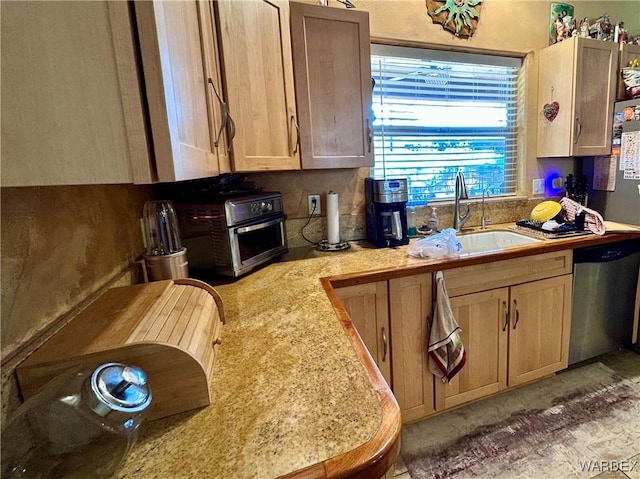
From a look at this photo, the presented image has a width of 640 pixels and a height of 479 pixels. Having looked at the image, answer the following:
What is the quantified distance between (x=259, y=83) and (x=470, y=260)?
51.2 inches

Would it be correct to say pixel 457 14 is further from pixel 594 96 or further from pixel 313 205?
pixel 313 205

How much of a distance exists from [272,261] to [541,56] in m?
2.42

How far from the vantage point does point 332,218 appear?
1889 mm

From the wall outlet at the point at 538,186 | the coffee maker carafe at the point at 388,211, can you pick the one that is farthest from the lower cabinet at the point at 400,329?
the wall outlet at the point at 538,186

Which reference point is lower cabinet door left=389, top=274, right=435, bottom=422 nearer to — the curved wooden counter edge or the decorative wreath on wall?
the curved wooden counter edge

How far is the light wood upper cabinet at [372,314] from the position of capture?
4.85ft

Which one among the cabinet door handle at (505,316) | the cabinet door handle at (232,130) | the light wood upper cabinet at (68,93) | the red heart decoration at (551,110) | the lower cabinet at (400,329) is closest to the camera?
the light wood upper cabinet at (68,93)

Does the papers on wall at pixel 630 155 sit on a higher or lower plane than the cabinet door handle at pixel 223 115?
lower

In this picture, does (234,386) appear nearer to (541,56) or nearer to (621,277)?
(621,277)

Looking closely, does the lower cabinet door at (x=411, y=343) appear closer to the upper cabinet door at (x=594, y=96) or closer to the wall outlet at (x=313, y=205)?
the wall outlet at (x=313, y=205)

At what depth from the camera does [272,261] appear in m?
1.71

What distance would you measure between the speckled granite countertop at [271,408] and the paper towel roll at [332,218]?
2.76 feet

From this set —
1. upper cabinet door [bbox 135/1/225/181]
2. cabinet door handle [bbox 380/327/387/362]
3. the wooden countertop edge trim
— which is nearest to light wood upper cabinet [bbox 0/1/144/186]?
upper cabinet door [bbox 135/1/225/181]

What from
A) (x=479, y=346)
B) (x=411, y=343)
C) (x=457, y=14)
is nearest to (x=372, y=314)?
(x=411, y=343)
